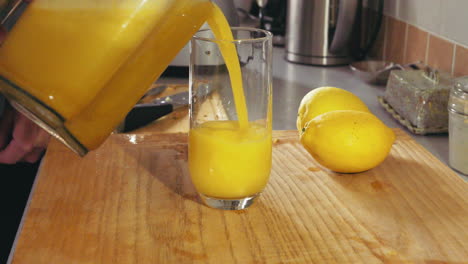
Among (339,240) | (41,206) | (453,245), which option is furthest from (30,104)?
(453,245)

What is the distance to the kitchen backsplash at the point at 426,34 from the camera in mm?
1224

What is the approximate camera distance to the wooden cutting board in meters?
0.66

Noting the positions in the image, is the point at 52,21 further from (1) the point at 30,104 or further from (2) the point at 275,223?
(2) the point at 275,223

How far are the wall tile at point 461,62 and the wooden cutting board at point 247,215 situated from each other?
0.35 metres

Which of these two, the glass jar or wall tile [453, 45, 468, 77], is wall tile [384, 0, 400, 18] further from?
the glass jar

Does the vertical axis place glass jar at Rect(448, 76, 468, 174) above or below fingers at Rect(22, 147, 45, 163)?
above

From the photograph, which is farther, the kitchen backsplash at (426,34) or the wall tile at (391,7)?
the wall tile at (391,7)

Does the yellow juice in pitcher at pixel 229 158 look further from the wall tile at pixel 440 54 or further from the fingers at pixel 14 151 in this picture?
the wall tile at pixel 440 54

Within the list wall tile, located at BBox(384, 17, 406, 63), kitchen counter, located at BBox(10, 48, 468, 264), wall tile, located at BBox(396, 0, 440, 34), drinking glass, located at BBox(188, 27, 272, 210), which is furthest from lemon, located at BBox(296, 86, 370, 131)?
wall tile, located at BBox(384, 17, 406, 63)

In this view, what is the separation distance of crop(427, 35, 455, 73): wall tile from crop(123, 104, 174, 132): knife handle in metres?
0.57

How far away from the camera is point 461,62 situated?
122 centimetres

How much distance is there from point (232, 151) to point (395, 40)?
37.8 inches

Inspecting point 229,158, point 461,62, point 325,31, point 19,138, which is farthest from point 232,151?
point 325,31

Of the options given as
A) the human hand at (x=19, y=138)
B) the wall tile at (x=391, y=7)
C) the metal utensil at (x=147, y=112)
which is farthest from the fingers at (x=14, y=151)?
the wall tile at (x=391, y=7)
